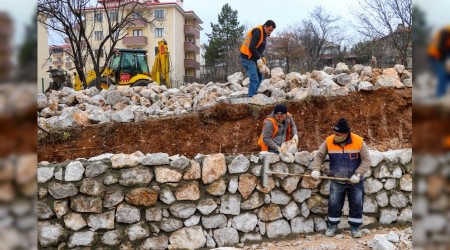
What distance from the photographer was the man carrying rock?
4820 millimetres

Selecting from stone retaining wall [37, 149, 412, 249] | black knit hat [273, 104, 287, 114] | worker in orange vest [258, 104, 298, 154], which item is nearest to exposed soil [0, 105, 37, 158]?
stone retaining wall [37, 149, 412, 249]

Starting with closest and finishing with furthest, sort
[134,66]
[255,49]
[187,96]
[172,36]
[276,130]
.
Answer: [276,130] → [255,49] → [187,96] → [134,66] → [172,36]

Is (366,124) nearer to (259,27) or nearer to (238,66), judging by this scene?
(259,27)

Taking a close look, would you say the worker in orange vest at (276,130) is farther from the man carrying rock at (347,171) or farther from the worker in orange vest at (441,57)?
the worker in orange vest at (441,57)

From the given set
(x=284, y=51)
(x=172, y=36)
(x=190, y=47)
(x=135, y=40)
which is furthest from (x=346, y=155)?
(x=190, y=47)

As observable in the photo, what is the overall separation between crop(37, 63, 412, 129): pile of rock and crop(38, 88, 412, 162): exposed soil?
0.95ft

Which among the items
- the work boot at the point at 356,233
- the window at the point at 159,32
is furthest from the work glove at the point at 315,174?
the window at the point at 159,32

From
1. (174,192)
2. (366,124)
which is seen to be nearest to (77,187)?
(174,192)

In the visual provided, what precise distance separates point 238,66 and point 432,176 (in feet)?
84.2

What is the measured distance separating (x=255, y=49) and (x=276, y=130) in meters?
2.20

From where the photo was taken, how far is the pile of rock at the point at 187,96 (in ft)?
30.5

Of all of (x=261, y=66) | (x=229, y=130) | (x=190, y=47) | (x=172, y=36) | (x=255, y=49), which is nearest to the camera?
(x=255, y=49)

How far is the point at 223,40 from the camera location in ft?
115

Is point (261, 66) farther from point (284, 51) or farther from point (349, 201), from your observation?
point (284, 51)
